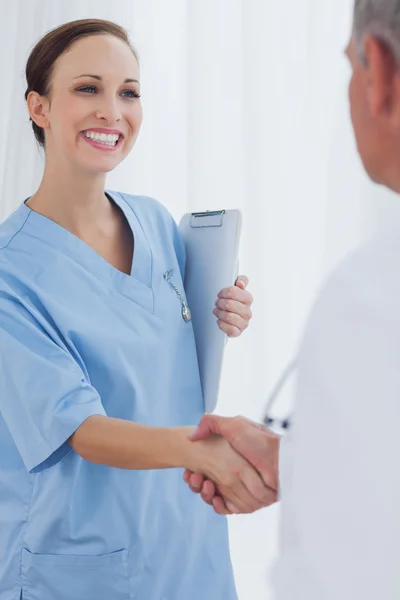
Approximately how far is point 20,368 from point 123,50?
57cm

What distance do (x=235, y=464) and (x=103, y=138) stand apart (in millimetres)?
591

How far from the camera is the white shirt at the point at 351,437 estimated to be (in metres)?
0.60

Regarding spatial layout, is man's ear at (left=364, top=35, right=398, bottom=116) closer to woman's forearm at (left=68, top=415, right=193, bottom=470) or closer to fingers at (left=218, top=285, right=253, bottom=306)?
woman's forearm at (left=68, top=415, right=193, bottom=470)

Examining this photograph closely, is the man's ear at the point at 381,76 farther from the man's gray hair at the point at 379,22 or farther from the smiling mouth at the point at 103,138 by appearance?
the smiling mouth at the point at 103,138

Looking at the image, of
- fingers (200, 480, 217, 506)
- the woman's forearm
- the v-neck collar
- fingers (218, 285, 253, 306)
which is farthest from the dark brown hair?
fingers (200, 480, 217, 506)

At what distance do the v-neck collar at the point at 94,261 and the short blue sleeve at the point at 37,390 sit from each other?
14 centimetres

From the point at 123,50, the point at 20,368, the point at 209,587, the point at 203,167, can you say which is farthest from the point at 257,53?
the point at 209,587

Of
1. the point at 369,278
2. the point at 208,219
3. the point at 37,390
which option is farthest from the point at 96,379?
the point at 369,278

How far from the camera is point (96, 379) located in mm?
1278

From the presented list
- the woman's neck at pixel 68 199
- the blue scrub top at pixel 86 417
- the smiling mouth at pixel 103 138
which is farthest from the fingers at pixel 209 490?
the smiling mouth at pixel 103 138

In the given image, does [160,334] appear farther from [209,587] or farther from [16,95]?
[16,95]

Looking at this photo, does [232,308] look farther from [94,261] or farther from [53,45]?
[53,45]

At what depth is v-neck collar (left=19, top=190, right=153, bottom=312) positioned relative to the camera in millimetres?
1349

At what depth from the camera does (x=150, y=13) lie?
1.97m
